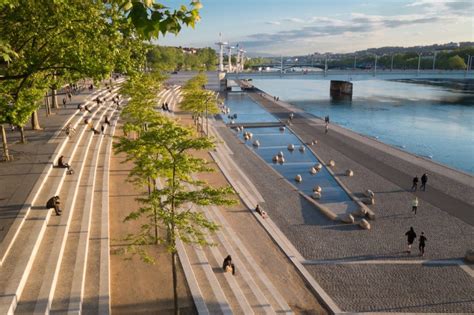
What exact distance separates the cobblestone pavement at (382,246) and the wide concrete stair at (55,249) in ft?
29.4

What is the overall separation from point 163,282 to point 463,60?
602 feet

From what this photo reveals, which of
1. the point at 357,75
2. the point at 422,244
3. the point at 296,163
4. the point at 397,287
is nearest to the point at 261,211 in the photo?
the point at 422,244

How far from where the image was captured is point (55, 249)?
42.7ft

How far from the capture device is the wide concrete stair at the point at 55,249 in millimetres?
10523

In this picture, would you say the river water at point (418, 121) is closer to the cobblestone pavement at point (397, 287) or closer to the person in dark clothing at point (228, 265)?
the cobblestone pavement at point (397, 287)

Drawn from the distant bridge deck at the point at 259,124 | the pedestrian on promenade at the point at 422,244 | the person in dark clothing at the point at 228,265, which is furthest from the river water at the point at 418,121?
the person in dark clothing at the point at 228,265

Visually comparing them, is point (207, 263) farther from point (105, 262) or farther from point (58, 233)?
point (58, 233)

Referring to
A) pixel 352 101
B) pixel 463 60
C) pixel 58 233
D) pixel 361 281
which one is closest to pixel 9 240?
pixel 58 233

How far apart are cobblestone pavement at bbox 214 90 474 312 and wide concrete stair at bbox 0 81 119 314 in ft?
29.4

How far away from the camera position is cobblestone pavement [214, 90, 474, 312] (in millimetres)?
14922

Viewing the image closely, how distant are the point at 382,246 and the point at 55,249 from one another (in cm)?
1466

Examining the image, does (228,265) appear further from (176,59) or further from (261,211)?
(176,59)

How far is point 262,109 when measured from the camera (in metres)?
80.8

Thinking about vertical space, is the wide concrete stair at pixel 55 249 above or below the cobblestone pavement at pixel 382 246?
above
